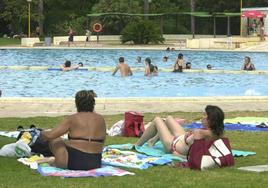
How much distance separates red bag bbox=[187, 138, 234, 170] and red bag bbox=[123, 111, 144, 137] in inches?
104

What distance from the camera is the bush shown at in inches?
1720

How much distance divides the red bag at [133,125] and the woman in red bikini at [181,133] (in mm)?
1133

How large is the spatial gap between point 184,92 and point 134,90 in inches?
64.8

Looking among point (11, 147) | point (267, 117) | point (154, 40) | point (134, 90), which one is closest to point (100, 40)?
point (154, 40)

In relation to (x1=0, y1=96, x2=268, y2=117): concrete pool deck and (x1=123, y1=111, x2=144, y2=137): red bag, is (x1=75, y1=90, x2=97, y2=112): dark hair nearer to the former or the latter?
(x1=123, y1=111, x2=144, y2=137): red bag

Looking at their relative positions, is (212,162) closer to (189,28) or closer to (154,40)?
(154,40)

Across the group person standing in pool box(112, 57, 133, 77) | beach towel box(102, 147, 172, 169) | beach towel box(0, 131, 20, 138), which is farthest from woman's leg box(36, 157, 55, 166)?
person standing in pool box(112, 57, 133, 77)

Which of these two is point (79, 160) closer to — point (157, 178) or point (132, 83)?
point (157, 178)

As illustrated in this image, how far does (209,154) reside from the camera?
694 cm

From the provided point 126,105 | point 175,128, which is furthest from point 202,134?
point 126,105

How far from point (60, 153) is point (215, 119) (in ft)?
5.96

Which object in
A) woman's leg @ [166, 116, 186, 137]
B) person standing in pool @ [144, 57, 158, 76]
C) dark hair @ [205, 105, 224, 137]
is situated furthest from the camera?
person standing in pool @ [144, 57, 158, 76]

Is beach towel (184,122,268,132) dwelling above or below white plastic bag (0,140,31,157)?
below

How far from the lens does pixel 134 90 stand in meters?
20.0
